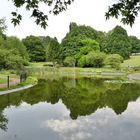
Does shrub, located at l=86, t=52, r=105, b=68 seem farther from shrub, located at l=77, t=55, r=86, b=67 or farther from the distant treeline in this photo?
→ shrub, located at l=77, t=55, r=86, b=67

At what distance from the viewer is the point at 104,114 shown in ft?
61.5

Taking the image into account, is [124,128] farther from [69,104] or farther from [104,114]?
[69,104]

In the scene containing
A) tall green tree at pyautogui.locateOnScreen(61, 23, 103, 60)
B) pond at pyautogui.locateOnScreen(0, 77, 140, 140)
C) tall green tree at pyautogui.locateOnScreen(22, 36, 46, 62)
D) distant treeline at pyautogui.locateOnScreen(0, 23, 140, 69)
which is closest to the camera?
pond at pyautogui.locateOnScreen(0, 77, 140, 140)

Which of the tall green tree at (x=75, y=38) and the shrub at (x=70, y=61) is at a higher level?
the tall green tree at (x=75, y=38)

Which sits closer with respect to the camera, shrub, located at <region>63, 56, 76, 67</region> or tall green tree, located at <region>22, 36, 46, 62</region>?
shrub, located at <region>63, 56, 76, 67</region>

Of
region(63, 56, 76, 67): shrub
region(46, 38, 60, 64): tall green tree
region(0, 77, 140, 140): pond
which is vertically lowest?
region(0, 77, 140, 140): pond

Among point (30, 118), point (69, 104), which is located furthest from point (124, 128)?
point (69, 104)

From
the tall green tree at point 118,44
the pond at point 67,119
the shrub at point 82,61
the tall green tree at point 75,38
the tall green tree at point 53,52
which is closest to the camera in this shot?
the pond at point 67,119

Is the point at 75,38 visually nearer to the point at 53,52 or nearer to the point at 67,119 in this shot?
the point at 53,52

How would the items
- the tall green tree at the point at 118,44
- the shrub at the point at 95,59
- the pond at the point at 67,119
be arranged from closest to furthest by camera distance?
the pond at the point at 67,119 < the shrub at the point at 95,59 < the tall green tree at the point at 118,44

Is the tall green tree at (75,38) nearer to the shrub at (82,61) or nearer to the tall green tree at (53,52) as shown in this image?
the tall green tree at (53,52)

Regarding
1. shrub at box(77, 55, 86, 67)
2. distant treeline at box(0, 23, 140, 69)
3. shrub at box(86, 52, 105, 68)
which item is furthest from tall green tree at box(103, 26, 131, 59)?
shrub at box(86, 52, 105, 68)

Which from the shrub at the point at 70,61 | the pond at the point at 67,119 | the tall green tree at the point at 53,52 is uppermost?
the tall green tree at the point at 53,52

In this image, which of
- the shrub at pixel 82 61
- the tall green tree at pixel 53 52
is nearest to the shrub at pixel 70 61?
the shrub at pixel 82 61
